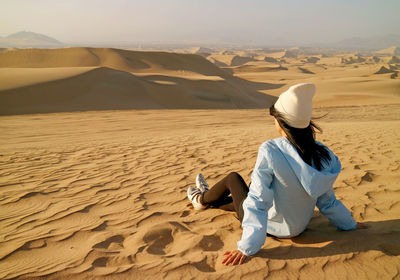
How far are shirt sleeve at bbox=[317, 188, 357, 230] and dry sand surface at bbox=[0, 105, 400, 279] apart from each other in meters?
0.09

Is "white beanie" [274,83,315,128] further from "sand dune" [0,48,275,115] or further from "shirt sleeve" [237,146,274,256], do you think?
"sand dune" [0,48,275,115]

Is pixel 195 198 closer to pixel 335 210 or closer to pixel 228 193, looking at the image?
pixel 228 193

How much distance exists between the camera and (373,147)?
5.46 m

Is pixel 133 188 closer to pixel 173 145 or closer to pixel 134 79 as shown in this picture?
pixel 173 145

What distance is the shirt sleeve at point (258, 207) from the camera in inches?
78.7

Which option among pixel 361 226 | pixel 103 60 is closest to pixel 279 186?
pixel 361 226

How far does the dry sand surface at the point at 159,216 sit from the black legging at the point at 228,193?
18 centimetres

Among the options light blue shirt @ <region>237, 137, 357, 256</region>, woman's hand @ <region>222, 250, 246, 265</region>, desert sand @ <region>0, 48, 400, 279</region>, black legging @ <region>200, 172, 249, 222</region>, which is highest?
light blue shirt @ <region>237, 137, 357, 256</region>

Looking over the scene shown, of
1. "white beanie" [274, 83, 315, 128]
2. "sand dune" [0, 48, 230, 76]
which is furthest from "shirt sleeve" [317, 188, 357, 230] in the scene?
"sand dune" [0, 48, 230, 76]

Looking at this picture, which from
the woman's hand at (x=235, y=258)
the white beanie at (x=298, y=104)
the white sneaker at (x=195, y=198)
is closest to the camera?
the white beanie at (x=298, y=104)

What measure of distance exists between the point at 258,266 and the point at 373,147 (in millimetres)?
4531

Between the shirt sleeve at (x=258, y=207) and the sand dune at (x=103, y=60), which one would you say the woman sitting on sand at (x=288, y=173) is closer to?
the shirt sleeve at (x=258, y=207)

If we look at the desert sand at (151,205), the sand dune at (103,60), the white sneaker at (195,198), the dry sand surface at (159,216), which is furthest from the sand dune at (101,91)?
the white sneaker at (195,198)

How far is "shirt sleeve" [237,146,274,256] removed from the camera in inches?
78.7
